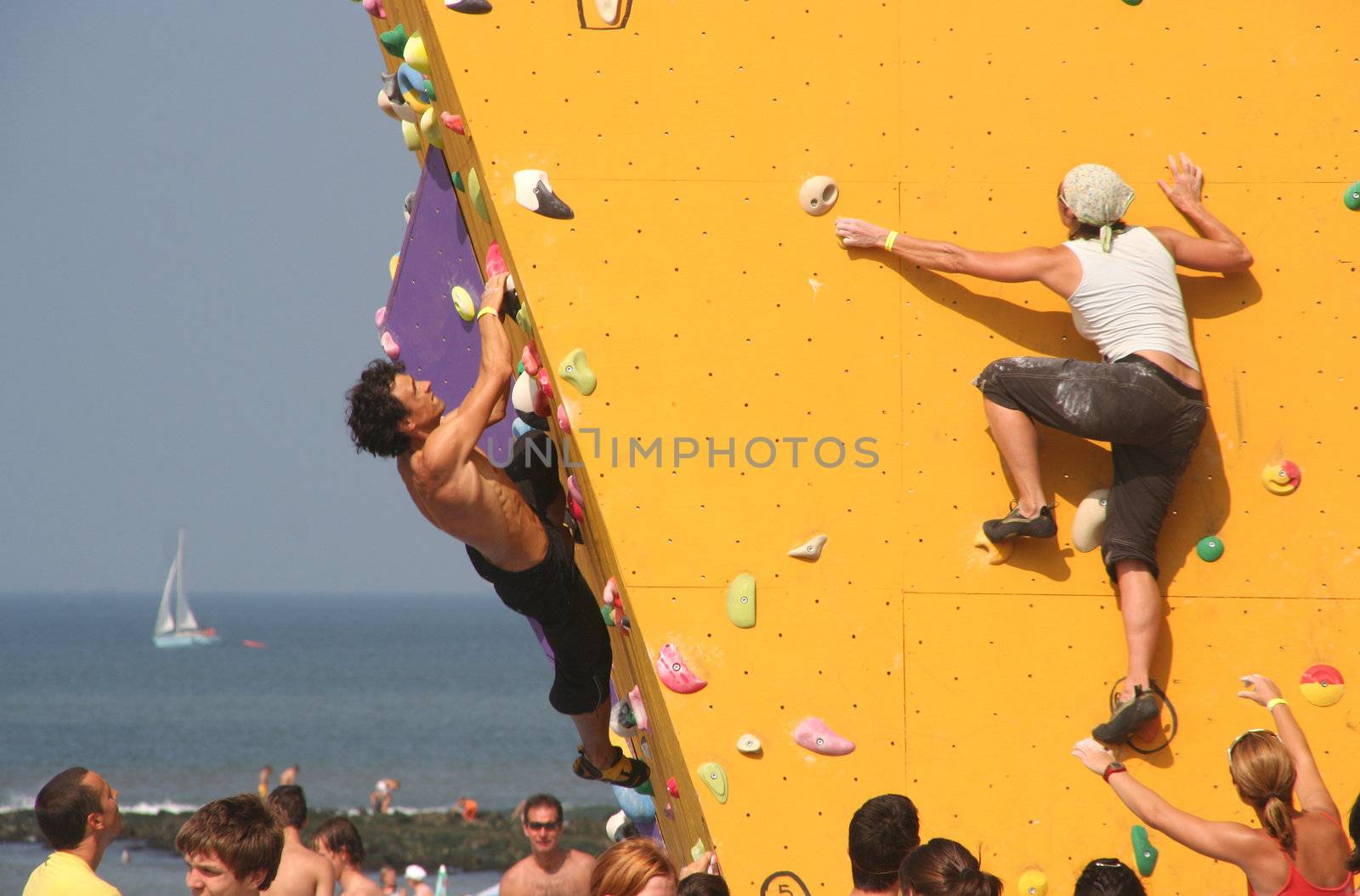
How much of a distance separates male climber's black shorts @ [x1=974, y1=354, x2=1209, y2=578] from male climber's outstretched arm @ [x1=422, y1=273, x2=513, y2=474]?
4.97ft

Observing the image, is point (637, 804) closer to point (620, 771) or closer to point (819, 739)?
point (620, 771)

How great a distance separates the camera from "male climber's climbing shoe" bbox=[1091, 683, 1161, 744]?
4.52m

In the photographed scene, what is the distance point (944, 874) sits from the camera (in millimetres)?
2982

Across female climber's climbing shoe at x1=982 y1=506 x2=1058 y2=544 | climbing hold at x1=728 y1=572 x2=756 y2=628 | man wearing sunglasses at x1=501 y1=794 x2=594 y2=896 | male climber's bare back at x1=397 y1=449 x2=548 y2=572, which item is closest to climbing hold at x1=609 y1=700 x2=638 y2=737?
male climber's bare back at x1=397 y1=449 x2=548 y2=572

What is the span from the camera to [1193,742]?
15.3ft

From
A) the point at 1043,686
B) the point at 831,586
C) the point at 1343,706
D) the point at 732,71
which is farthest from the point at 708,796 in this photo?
the point at 732,71

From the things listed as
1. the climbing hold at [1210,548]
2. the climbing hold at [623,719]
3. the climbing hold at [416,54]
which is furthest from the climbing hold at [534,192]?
the climbing hold at [1210,548]

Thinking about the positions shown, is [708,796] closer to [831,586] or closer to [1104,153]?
[831,586]

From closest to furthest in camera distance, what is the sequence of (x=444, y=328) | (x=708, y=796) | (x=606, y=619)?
1. (x=708, y=796)
2. (x=606, y=619)
3. (x=444, y=328)

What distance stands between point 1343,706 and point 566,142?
10.0 ft

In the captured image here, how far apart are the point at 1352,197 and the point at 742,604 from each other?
93.7 inches

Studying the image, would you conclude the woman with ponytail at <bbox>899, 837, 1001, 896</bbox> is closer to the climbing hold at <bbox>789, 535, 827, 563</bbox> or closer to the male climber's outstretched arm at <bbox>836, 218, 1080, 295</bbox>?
the climbing hold at <bbox>789, 535, 827, 563</bbox>

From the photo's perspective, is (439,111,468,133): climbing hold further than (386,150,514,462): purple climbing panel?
No

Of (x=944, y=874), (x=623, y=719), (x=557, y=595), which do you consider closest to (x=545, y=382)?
(x=557, y=595)
